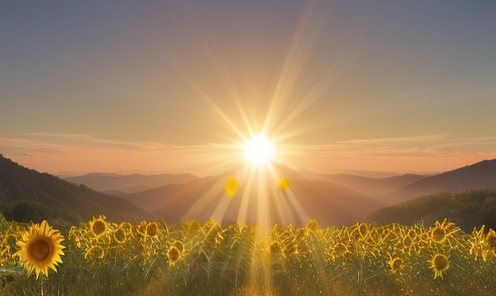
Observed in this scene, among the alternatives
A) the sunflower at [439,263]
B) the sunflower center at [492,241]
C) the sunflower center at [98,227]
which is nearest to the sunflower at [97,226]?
the sunflower center at [98,227]

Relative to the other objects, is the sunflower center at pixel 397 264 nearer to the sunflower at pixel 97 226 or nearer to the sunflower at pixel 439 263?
the sunflower at pixel 439 263

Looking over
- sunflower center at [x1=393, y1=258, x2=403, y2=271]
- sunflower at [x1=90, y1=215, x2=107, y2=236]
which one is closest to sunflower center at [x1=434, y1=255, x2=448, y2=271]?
sunflower center at [x1=393, y1=258, x2=403, y2=271]

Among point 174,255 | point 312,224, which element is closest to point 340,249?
point 312,224

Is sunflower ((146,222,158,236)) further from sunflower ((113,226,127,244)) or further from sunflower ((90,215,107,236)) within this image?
sunflower ((90,215,107,236))

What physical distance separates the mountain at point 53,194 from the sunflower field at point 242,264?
101ft

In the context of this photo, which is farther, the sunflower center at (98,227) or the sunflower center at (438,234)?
the sunflower center at (438,234)

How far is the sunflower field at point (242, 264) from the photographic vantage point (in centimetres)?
620

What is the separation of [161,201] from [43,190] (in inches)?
833

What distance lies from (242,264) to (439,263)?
3.58 meters

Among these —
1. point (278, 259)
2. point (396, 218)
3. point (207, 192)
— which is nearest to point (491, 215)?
point (396, 218)

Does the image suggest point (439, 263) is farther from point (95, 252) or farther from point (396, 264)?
point (95, 252)

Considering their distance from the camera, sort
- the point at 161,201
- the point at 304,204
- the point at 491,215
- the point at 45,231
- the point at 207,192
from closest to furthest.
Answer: the point at 45,231 < the point at 491,215 < the point at 304,204 < the point at 207,192 < the point at 161,201

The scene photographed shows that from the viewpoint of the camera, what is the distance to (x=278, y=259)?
6.70m

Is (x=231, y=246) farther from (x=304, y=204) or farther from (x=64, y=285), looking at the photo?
(x=304, y=204)
